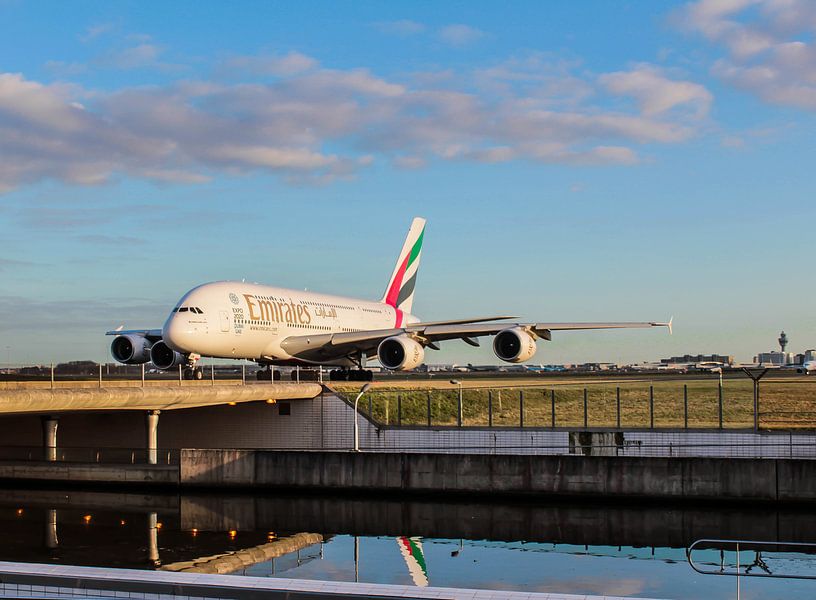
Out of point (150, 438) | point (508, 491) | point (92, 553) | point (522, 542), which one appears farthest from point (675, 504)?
point (150, 438)

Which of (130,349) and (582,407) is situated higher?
(130,349)

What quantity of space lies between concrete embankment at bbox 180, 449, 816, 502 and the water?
1.65 ft

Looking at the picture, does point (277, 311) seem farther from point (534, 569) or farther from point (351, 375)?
point (534, 569)

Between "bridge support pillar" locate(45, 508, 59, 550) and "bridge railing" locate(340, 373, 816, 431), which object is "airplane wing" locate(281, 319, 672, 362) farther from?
"bridge support pillar" locate(45, 508, 59, 550)

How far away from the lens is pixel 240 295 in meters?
42.7

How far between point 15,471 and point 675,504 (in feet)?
69.5

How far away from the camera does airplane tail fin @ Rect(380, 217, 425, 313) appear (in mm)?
64125

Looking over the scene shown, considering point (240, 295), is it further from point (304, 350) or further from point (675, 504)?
point (675, 504)

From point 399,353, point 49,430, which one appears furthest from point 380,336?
point 49,430

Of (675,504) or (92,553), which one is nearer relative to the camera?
(92,553)

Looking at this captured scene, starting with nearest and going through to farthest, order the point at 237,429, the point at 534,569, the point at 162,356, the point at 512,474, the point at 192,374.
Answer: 1. the point at 534,569
2. the point at 512,474
3. the point at 237,429
4. the point at 192,374
5. the point at 162,356

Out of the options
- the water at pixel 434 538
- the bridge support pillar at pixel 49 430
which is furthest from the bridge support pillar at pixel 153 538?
the bridge support pillar at pixel 49 430

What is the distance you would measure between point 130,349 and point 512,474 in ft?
83.6

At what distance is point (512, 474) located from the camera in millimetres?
28453
